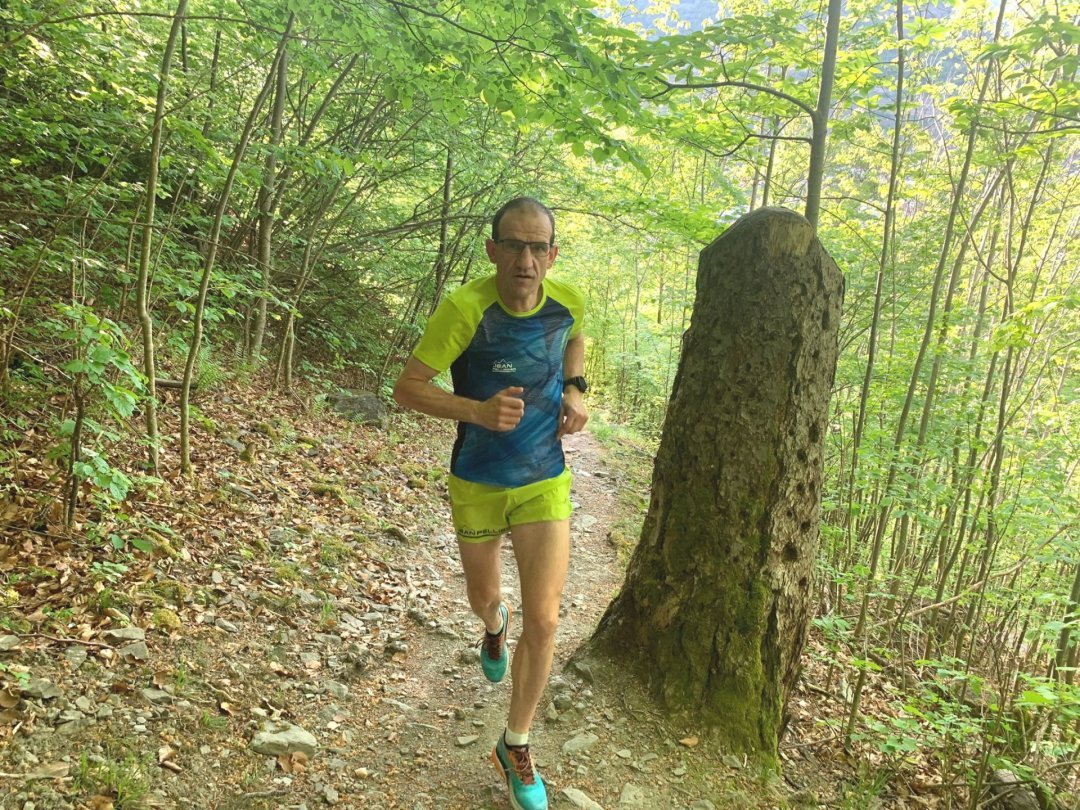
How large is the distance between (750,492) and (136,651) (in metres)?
3.15

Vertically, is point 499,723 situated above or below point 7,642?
below

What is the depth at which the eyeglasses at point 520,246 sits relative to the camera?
8.04ft

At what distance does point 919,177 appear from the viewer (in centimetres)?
704

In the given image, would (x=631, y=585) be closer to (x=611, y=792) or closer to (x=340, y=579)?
(x=611, y=792)

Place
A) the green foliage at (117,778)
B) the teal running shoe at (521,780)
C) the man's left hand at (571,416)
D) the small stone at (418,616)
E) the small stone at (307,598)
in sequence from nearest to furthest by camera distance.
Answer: the green foliage at (117,778)
the teal running shoe at (521,780)
the man's left hand at (571,416)
the small stone at (307,598)
the small stone at (418,616)

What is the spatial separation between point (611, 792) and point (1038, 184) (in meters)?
7.55

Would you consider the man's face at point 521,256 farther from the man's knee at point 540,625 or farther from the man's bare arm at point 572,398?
the man's knee at point 540,625

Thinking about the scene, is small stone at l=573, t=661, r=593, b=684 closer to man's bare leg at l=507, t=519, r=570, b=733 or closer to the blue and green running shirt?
man's bare leg at l=507, t=519, r=570, b=733

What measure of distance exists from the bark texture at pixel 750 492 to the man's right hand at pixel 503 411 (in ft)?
4.10

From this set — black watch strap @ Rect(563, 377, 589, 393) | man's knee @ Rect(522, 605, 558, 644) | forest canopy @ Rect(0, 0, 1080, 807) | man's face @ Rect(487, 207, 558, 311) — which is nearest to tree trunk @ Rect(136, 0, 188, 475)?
forest canopy @ Rect(0, 0, 1080, 807)

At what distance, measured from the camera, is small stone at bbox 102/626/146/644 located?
9.18 ft

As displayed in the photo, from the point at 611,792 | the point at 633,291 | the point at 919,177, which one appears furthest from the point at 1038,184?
the point at 633,291

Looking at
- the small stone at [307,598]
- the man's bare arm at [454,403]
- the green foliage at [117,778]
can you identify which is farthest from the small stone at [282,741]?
the man's bare arm at [454,403]

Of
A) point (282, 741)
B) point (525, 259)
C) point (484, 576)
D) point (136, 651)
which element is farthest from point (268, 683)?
point (525, 259)
